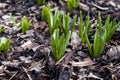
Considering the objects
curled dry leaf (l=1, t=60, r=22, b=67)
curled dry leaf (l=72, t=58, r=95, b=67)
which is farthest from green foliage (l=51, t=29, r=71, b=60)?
curled dry leaf (l=1, t=60, r=22, b=67)

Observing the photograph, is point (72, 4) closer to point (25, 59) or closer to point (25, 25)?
point (25, 25)

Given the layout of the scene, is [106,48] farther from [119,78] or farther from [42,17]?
[42,17]

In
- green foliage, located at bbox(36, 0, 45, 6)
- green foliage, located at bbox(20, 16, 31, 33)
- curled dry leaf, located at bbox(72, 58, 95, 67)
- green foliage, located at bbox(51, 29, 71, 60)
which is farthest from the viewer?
green foliage, located at bbox(36, 0, 45, 6)

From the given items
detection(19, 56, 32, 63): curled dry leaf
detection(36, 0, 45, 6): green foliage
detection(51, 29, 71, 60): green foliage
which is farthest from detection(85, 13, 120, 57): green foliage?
detection(36, 0, 45, 6): green foliage

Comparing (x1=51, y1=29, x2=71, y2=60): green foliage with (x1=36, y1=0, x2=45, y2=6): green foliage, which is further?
(x1=36, y1=0, x2=45, y2=6): green foliage

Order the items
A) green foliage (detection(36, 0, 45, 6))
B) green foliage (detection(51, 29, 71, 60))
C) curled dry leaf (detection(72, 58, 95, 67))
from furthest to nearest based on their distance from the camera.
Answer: green foliage (detection(36, 0, 45, 6)), curled dry leaf (detection(72, 58, 95, 67)), green foliage (detection(51, 29, 71, 60))

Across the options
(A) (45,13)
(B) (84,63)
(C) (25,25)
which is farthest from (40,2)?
(B) (84,63)

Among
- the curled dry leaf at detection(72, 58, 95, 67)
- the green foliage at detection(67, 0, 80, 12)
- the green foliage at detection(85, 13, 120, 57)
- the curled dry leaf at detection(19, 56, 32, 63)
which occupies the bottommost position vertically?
the curled dry leaf at detection(72, 58, 95, 67)

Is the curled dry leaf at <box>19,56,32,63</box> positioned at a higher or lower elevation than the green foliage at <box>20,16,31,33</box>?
lower

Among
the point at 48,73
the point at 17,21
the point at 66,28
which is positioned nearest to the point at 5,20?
the point at 17,21

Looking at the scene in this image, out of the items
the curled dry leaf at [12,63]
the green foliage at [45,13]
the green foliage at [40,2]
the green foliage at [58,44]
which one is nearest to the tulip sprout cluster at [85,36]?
the green foliage at [58,44]

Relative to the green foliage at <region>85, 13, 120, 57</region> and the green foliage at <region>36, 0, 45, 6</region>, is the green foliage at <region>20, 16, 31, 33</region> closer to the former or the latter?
the green foliage at <region>36, 0, 45, 6</region>
